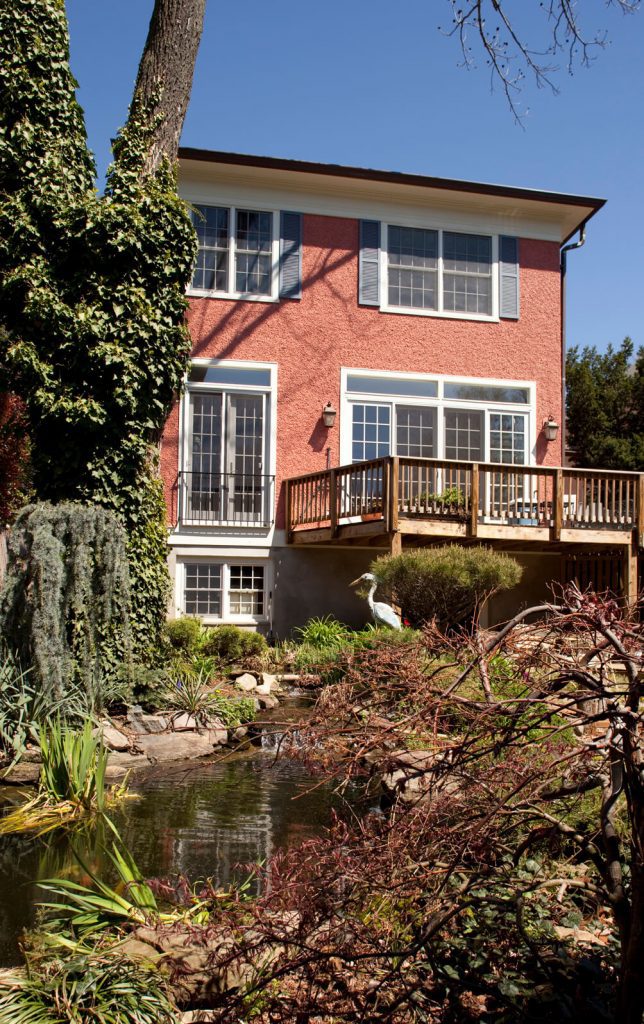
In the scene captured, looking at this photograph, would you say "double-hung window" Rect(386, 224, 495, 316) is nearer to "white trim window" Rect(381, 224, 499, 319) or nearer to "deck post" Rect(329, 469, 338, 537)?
"white trim window" Rect(381, 224, 499, 319)

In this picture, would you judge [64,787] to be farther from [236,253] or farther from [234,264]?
[236,253]

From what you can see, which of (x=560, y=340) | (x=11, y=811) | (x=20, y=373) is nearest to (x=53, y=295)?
(x=20, y=373)

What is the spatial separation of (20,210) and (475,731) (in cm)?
1059

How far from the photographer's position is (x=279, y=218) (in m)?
16.8

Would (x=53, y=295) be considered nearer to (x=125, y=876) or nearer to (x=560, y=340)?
(x=125, y=876)

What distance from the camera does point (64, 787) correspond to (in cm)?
680

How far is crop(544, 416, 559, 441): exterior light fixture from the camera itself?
17.5 m

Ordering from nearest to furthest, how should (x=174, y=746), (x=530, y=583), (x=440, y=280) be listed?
(x=174, y=746), (x=530, y=583), (x=440, y=280)

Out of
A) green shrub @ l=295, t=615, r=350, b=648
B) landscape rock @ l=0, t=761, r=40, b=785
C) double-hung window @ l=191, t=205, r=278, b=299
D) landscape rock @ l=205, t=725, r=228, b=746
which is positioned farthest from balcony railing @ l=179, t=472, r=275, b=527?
landscape rock @ l=0, t=761, r=40, b=785

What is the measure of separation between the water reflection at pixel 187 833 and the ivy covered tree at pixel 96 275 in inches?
129

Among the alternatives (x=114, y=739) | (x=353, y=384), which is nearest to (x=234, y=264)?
(x=353, y=384)

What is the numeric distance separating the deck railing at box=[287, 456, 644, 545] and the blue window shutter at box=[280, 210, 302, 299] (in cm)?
377

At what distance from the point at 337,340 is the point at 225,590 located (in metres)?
5.24

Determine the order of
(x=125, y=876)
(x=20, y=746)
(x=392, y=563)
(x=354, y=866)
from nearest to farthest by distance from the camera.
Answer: (x=354, y=866) → (x=125, y=876) → (x=20, y=746) → (x=392, y=563)
